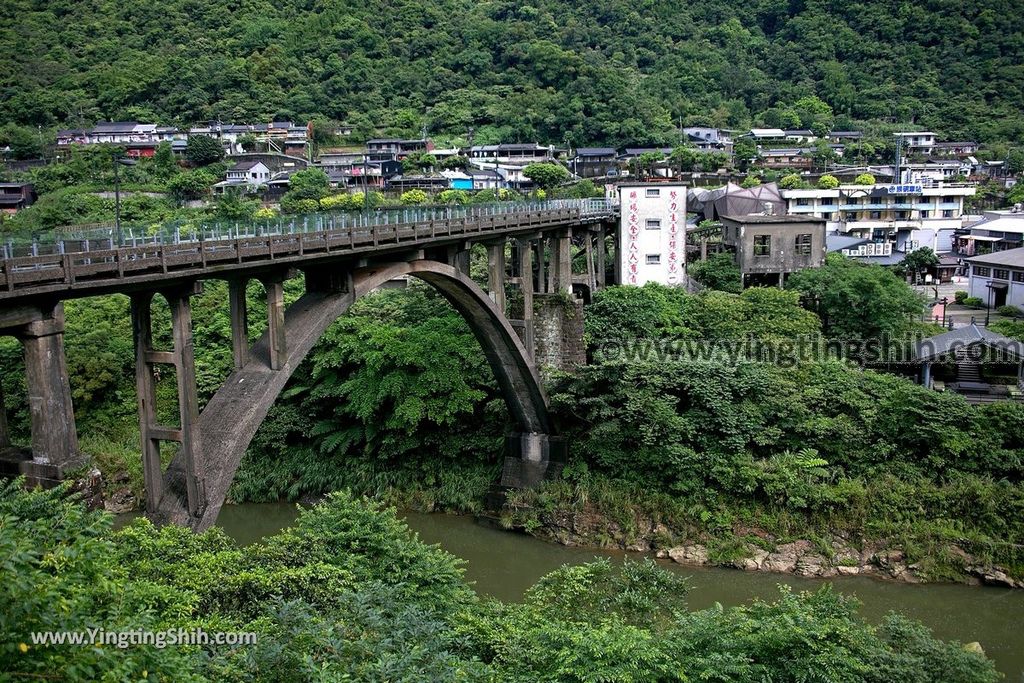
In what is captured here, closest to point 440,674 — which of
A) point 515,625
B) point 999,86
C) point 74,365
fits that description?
point 515,625

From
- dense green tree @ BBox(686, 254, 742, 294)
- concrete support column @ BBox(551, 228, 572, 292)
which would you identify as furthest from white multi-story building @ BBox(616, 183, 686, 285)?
concrete support column @ BBox(551, 228, 572, 292)

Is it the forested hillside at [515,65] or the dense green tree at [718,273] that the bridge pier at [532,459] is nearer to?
the dense green tree at [718,273]

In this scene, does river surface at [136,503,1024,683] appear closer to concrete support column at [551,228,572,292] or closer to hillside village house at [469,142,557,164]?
concrete support column at [551,228,572,292]

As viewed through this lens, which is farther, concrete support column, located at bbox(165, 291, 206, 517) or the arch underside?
the arch underside

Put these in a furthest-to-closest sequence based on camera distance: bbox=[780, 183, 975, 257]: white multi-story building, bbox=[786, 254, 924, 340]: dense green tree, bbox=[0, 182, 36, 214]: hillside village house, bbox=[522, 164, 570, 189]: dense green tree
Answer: bbox=[522, 164, 570, 189]: dense green tree < bbox=[0, 182, 36, 214]: hillside village house < bbox=[780, 183, 975, 257]: white multi-story building < bbox=[786, 254, 924, 340]: dense green tree

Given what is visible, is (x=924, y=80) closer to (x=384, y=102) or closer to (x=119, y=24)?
(x=384, y=102)


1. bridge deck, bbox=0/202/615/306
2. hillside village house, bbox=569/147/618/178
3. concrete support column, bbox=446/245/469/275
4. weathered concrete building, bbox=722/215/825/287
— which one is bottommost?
weathered concrete building, bbox=722/215/825/287

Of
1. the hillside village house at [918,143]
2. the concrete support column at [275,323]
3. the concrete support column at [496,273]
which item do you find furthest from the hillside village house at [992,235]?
the concrete support column at [275,323]
